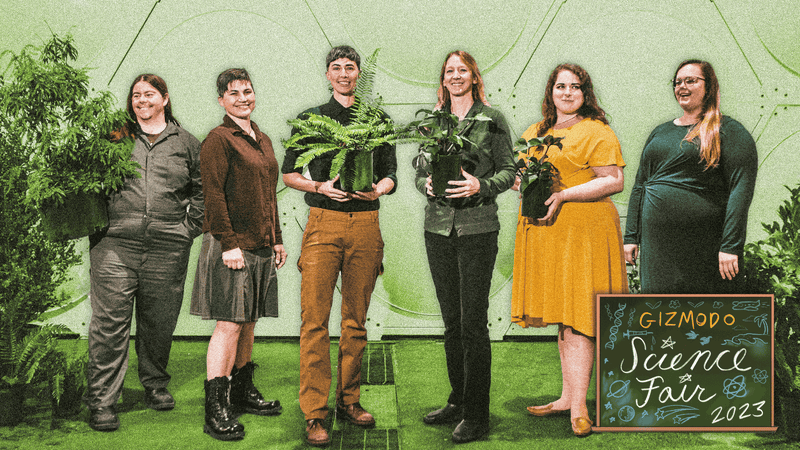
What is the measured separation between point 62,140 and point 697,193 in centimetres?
293

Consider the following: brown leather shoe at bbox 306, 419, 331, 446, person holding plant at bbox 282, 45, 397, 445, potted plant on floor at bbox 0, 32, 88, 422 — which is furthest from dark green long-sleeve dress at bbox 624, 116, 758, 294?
potted plant on floor at bbox 0, 32, 88, 422

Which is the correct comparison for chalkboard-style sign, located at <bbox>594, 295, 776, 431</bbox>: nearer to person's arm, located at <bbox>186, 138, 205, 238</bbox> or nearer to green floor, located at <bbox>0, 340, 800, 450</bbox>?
green floor, located at <bbox>0, 340, 800, 450</bbox>

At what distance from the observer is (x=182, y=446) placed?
8.14ft

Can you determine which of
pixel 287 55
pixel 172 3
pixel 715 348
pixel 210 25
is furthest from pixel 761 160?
pixel 172 3

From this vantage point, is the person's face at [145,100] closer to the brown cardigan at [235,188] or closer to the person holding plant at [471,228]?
the brown cardigan at [235,188]

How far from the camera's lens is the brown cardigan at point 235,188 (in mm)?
2492

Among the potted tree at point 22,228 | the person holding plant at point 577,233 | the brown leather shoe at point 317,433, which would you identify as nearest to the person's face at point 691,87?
the person holding plant at point 577,233

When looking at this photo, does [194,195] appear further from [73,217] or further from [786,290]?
[786,290]

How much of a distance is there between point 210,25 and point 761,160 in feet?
13.0

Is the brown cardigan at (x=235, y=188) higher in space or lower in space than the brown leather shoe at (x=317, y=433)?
higher

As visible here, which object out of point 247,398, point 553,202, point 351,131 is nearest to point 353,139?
point 351,131

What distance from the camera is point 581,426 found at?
8.46 ft

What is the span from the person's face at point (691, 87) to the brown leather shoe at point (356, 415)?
212 centimetres

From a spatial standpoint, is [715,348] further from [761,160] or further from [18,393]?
[18,393]
